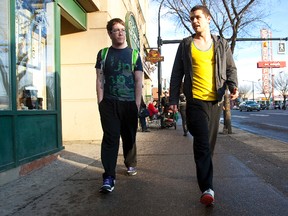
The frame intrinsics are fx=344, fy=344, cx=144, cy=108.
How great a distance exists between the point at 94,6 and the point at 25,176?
216 inches

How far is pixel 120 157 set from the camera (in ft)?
22.4

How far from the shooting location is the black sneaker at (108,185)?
13.3ft

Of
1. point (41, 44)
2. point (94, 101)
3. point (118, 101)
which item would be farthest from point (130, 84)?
point (94, 101)

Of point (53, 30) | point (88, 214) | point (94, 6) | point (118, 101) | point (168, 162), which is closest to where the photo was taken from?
point (88, 214)

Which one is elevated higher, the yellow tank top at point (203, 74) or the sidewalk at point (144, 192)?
the yellow tank top at point (203, 74)

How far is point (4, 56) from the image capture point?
187 inches

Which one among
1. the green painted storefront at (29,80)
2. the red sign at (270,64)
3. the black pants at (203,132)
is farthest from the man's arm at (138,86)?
the red sign at (270,64)

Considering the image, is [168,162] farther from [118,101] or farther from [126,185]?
[118,101]

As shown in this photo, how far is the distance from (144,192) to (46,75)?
11.1 ft

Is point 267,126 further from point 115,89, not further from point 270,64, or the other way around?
point 270,64

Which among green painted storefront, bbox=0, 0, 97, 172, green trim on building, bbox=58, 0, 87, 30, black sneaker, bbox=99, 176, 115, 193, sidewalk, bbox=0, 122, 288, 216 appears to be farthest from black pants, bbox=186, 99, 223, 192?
green trim on building, bbox=58, 0, 87, 30

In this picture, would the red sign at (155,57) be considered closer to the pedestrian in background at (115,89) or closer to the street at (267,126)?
the street at (267,126)

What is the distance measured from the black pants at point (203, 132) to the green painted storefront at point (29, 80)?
2506 millimetres

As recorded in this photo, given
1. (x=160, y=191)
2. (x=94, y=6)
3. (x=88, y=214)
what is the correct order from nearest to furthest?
1. (x=88, y=214)
2. (x=160, y=191)
3. (x=94, y=6)
